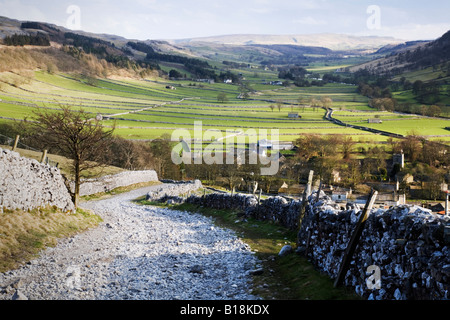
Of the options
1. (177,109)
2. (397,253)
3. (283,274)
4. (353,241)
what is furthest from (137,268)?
(177,109)

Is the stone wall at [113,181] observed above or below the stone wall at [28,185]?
below

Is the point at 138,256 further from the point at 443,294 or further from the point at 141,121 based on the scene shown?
the point at 141,121

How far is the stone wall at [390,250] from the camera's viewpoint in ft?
23.1

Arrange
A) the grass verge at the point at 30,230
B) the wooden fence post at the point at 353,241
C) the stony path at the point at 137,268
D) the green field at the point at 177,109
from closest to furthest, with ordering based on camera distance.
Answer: the wooden fence post at the point at 353,241
the stony path at the point at 137,268
the grass verge at the point at 30,230
the green field at the point at 177,109

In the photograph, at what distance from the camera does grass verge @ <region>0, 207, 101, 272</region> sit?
11.9 m

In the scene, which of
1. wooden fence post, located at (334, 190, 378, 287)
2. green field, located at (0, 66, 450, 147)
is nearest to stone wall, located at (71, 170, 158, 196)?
wooden fence post, located at (334, 190, 378, 287)

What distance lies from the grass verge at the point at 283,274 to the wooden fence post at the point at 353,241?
336 millimetres

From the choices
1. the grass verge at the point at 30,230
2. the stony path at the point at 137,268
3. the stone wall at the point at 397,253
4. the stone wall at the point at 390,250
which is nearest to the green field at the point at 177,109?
the grass verge at the point at 30,230

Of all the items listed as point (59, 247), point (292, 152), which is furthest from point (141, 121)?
point (59, 247)

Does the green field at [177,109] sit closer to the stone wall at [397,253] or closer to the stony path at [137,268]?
the stony path at [137,268]

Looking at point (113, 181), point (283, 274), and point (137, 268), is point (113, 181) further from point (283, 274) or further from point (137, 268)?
point (283, 274)
